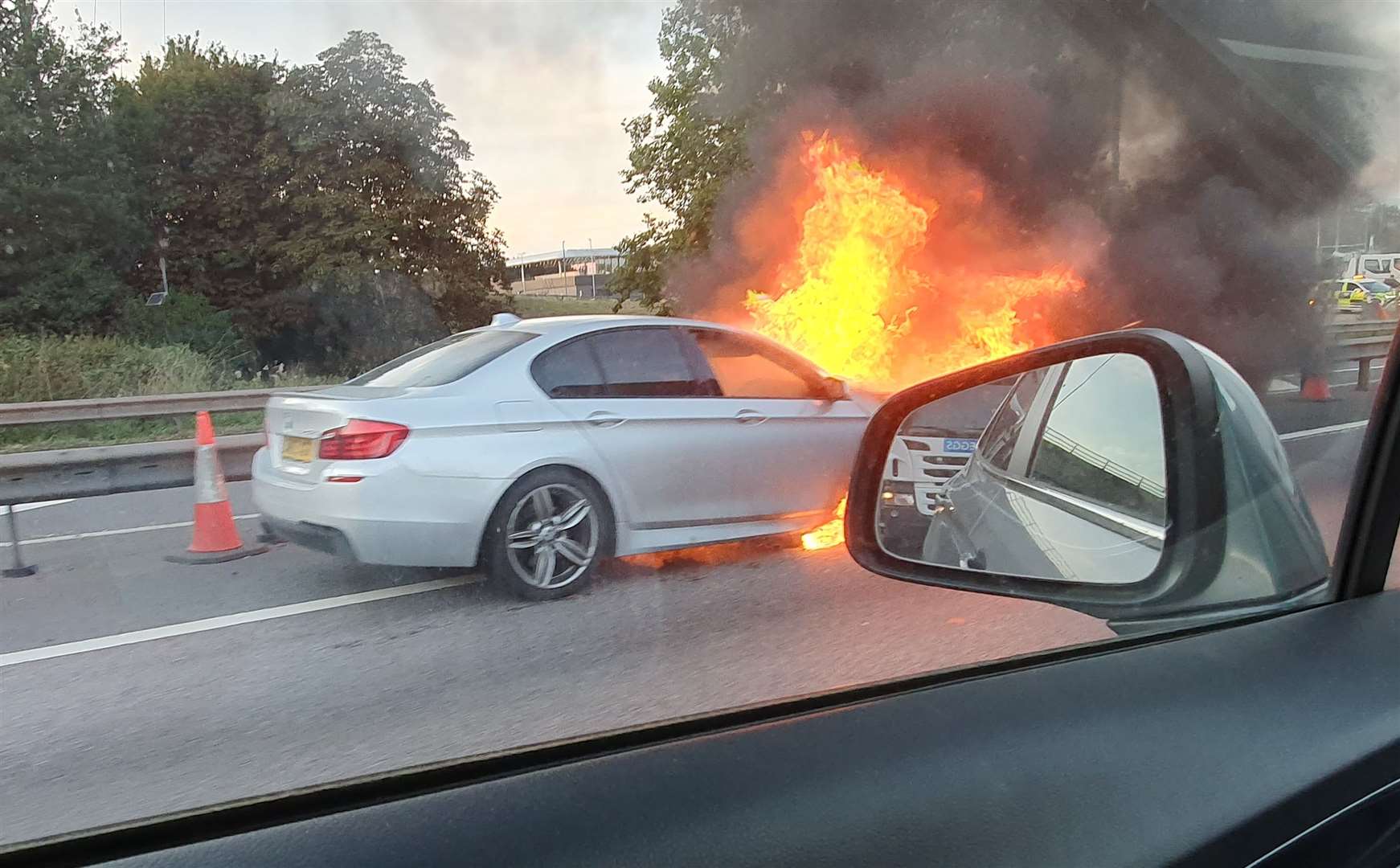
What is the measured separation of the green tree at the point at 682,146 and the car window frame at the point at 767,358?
0.29m

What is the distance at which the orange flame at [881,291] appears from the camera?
6.79m

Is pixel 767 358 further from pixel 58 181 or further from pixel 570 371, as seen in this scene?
pixel 58 181

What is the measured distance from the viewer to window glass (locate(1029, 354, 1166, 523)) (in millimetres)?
2275

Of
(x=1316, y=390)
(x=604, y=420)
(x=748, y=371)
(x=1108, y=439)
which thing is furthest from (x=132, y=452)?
(x=1316, y=390)

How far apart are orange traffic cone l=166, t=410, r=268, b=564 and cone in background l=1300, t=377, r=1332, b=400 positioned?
3.73 m

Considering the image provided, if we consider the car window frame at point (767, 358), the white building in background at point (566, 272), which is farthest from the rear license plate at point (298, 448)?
the car window frame at point (767, 358)

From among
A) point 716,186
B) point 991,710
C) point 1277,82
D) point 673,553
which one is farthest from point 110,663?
point 1277,82

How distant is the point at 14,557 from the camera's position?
147 inches

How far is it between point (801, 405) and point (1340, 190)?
9.64ft

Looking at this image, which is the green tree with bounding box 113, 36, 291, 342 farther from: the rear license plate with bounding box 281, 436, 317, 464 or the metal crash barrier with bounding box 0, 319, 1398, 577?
the rear license plate with bounding box 281, 436, 317, 464

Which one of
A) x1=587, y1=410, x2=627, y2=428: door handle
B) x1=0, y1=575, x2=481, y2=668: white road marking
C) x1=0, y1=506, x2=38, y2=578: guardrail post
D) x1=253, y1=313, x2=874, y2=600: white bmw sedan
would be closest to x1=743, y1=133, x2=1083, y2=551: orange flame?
x1=253, y1=313, x2=874, y2=600: white bmw sedan

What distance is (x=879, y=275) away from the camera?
8.15 metres

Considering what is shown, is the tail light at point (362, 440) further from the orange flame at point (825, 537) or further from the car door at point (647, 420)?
the orange flame at point (825, 537)

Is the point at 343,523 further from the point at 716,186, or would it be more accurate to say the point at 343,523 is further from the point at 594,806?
the point at 594,806
